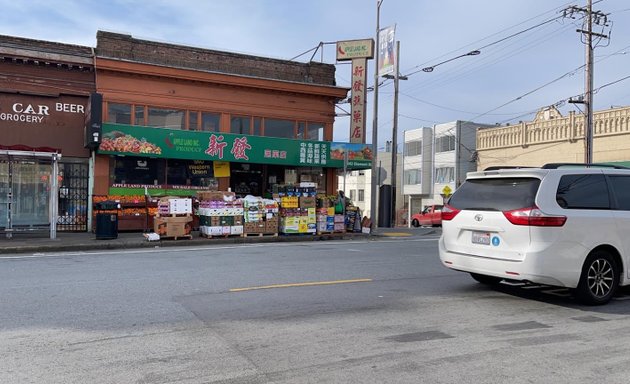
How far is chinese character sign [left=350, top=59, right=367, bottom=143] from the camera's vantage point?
22359 mm

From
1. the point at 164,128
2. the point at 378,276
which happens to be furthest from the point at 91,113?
the point at 378,276

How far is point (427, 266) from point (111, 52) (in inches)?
580

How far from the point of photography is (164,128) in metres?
19.1

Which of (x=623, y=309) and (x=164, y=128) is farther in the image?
(x=164, y=128)

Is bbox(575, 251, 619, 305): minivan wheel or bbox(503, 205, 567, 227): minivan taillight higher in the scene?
bbox(503, 205, 567, 227): minivan taillight

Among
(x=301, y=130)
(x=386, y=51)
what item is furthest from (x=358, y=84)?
(x=301, y=130)

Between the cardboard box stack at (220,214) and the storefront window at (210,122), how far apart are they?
4.29m

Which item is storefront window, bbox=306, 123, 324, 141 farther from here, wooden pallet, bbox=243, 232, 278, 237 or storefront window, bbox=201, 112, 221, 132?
wooden pallet, bbox=243, 232, 278, 237

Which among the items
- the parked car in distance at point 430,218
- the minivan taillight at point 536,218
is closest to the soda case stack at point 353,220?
the minivan taillight at point 536,218

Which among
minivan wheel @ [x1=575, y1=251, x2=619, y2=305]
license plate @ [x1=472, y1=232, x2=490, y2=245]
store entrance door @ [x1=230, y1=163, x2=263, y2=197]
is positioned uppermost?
store entrance door @ [x1=230, y1=163, x2=263, y2=197]

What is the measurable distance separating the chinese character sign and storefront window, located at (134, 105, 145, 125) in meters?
8.70

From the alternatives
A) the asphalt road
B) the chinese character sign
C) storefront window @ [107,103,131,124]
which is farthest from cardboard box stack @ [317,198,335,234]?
the asphalt road

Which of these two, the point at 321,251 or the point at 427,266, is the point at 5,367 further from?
the point at 321,251

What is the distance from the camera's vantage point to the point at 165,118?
20.0 meters
